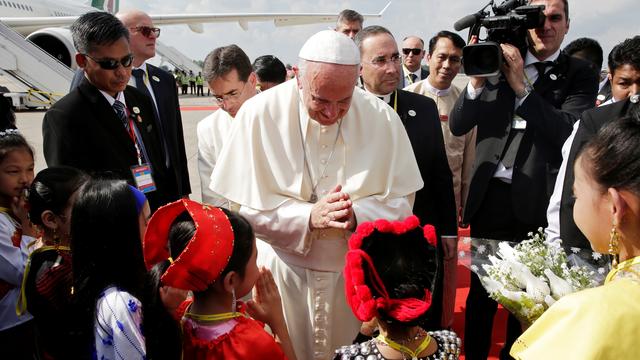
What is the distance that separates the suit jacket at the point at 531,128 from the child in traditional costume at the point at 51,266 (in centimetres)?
221

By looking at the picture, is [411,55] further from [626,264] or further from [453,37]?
[626,264]

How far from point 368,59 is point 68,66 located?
20.4 metres

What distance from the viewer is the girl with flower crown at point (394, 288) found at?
5.25ft

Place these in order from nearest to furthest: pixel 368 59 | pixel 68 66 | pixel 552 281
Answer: pixel 552 281 < pixel 368 59 < pixel 68 66

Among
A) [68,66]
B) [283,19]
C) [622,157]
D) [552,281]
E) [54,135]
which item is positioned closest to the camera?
[622,157]

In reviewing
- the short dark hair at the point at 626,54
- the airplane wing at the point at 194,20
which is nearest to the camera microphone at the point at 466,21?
the short dark hair at the point at 626,54

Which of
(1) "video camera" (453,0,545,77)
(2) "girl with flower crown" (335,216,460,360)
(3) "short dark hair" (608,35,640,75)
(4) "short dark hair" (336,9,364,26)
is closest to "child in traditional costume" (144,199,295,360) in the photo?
(2) "girl with flower crown" (335,216,460,360)

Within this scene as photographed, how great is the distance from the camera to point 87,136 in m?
2.67

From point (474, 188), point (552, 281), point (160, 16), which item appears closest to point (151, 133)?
point (474, 188)

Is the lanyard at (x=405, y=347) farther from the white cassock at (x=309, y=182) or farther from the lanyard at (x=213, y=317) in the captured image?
the white cassock at (x=309, y=182)

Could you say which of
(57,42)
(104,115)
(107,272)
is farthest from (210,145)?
(57,42)

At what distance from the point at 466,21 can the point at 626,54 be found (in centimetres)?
88

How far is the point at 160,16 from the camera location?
80.4ft

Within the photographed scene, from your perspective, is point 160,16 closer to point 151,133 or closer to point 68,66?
point 68,66
